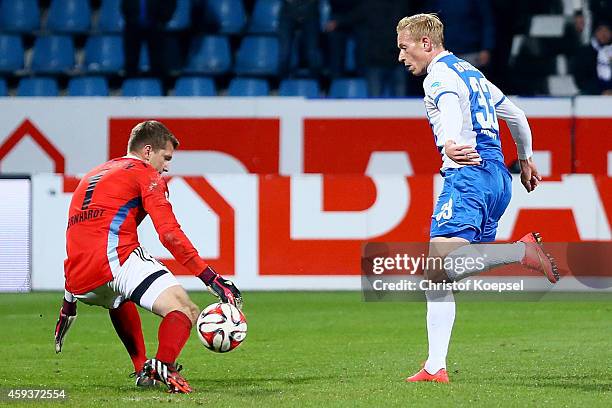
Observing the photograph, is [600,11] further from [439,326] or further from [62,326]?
[62,326]

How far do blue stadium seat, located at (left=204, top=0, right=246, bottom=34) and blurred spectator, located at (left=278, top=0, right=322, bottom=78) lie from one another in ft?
2.57

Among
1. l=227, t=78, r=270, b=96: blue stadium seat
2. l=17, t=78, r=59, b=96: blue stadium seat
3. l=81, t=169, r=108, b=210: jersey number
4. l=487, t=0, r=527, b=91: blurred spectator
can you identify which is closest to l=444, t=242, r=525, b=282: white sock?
l=81, t=169, r=108, b=210: jersey number

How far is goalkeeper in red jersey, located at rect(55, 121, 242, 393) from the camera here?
6344 mm

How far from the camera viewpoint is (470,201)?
6.70 m

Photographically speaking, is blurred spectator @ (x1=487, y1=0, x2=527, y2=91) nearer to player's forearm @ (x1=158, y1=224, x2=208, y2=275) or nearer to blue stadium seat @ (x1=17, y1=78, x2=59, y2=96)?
blue stadium seat @ (x1=17, y1=78, x2=59, y2=96)

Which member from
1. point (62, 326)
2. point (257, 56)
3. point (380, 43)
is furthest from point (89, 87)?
point (62, 326)

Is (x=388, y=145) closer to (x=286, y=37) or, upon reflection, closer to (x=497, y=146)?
(x=286, y=37)

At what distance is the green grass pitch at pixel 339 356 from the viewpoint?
627 cm

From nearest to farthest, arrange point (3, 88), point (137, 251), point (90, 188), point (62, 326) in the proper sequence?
point (137, 251)
point (90, 188)
point (62, 326)
point (3, 88)

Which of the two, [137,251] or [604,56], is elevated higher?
[604,56]

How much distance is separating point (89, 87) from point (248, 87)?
5.97ft

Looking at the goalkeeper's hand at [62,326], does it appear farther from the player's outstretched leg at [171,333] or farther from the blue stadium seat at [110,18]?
the blue stadium seat at [110,18]

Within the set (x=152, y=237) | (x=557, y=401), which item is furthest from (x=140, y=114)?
(x=557, y=401)

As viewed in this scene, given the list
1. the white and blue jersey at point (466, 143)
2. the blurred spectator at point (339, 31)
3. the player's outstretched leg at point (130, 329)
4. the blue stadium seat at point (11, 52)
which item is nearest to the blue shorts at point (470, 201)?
the white and blue jersey at point (466, 143)
